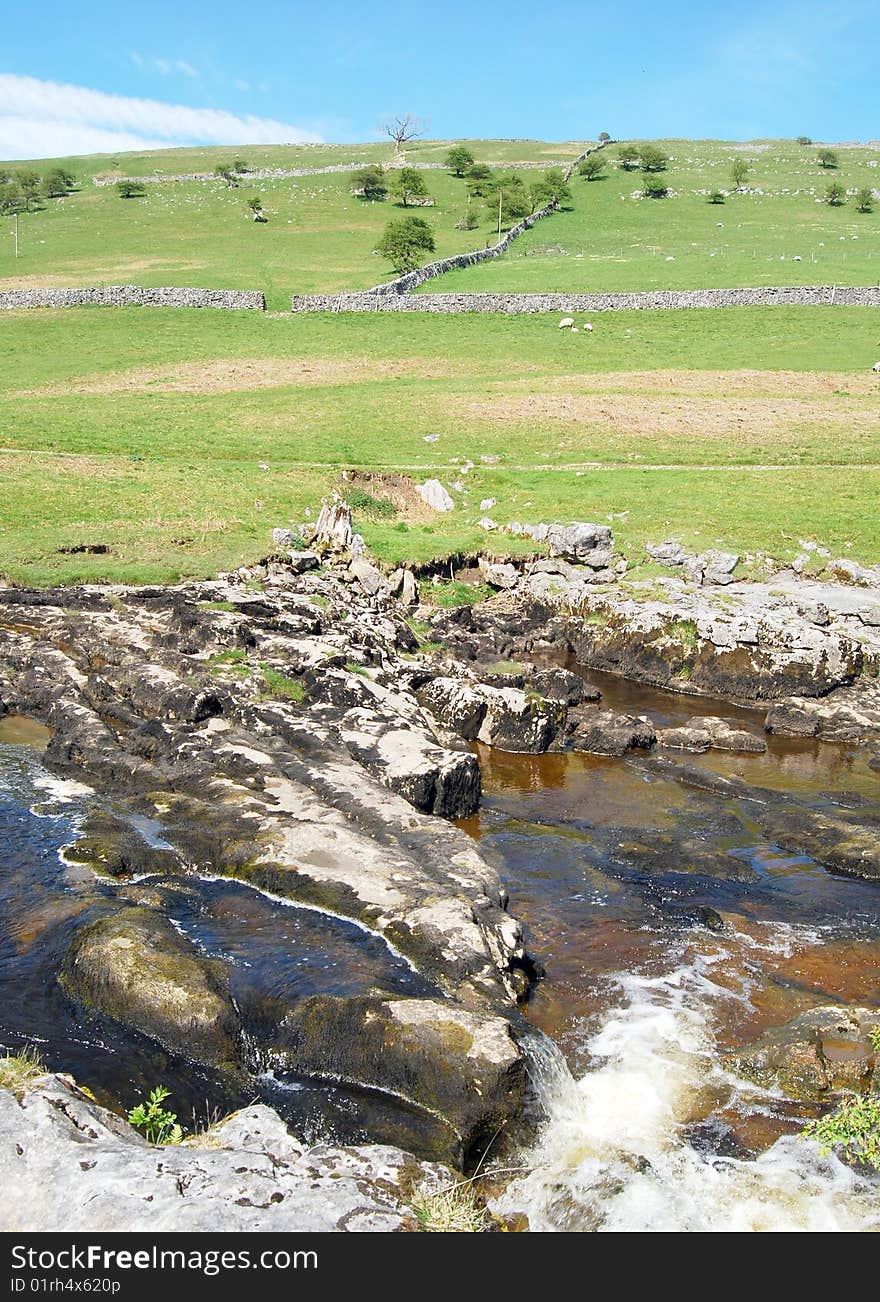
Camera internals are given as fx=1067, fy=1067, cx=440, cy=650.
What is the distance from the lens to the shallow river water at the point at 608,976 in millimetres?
12727

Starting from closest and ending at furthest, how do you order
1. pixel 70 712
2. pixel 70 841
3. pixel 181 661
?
1. pixel 70 841
2. pixel 70 712
3. pixel 181 661

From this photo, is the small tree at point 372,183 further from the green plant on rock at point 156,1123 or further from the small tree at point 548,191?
the green plant on rock at point 156,1123

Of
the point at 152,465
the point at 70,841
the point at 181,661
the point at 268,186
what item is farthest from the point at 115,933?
the point at 268,186

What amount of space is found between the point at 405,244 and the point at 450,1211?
308 feet

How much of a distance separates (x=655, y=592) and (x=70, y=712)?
67.3 ft

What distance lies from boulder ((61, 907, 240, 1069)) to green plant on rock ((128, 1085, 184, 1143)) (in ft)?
4.53

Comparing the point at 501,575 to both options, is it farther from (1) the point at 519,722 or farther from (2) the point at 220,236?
(2) the point at 220,236

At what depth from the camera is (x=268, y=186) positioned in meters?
157

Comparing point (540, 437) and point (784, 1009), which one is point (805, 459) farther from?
point (784, 1009)

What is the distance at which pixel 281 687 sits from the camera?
2694 centimetres

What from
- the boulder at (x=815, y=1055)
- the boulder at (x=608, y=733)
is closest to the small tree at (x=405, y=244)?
the boulder at (x=608, y=733)

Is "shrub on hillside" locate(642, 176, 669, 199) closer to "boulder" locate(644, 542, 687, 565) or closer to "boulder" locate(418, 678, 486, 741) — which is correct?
"boulder" locate(644, 542, 687, 565)

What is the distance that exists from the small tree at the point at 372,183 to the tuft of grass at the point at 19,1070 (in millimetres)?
144930

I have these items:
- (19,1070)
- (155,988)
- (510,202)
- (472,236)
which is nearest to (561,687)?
(155,988)
